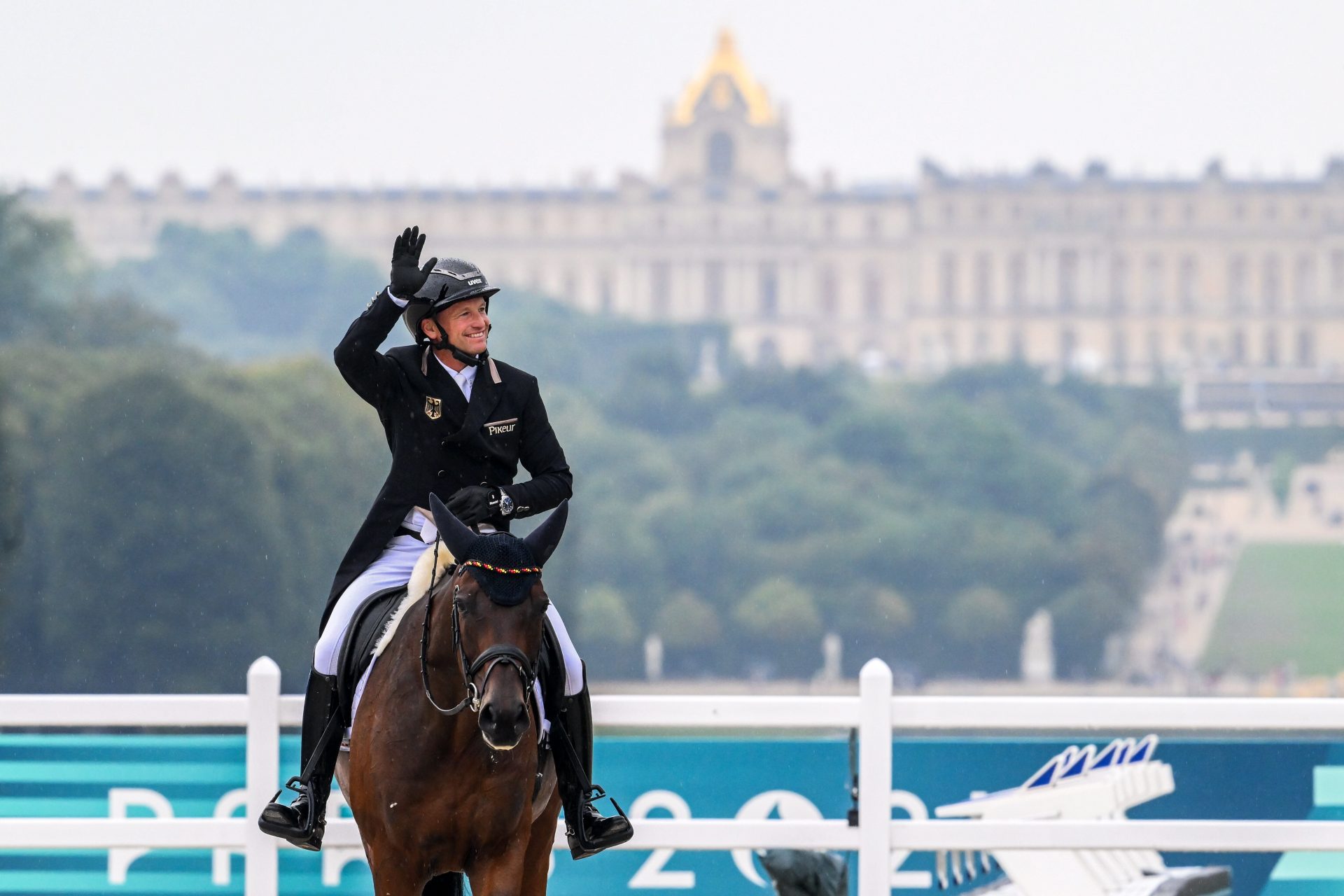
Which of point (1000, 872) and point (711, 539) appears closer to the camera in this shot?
point (1000, 872)

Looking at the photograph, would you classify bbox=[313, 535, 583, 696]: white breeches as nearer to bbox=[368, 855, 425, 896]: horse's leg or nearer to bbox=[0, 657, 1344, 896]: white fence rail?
bbox=[368, 855, 425, 896]: horse's leg

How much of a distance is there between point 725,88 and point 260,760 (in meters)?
95.4

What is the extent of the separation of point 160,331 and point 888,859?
51.3 meters

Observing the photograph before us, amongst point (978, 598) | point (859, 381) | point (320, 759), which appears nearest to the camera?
point (320, 759)

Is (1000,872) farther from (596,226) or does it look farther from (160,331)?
(596,226)

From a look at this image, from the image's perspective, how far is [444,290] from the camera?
4.95 metres

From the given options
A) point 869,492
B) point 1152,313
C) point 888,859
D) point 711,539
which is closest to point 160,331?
point 711,539

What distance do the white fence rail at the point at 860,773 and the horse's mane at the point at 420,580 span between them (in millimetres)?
1182

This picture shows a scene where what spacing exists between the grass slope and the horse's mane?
63260 millimetres

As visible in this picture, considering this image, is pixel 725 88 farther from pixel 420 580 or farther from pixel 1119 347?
pixel 420 580

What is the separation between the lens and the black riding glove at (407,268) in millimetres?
4770

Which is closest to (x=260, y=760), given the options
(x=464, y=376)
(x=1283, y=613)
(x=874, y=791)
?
(x=464, y=376)

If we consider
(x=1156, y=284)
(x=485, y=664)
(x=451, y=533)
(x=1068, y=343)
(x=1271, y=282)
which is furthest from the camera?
(x=1156, y=284)

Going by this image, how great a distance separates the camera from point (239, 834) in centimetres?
600
